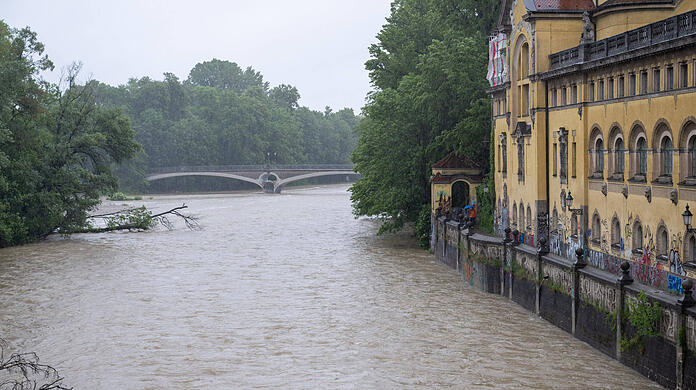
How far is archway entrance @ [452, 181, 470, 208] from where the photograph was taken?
44.9 m

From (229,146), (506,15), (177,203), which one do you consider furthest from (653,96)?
(229,146)

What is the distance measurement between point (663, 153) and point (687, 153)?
152cm

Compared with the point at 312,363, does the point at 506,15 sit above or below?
above

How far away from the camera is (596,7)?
105ft

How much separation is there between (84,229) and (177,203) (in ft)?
108

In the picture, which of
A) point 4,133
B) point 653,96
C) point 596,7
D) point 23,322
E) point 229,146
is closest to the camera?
point 653,96

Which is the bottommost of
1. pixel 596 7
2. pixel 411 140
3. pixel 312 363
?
pixel 312 363

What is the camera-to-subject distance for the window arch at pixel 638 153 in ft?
81.1

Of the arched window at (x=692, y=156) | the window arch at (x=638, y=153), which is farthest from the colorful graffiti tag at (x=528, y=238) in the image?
the arched window at (x=692, y=156)

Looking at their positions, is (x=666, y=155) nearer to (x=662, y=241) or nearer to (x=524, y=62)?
(x=662, y=241)

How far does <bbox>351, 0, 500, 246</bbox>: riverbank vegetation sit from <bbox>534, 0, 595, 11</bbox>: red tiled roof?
9615 mm

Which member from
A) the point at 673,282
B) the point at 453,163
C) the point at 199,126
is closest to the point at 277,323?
the point at 673,282

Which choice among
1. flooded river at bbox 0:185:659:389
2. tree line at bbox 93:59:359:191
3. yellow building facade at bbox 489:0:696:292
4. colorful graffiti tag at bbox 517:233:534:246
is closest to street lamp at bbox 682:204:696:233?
yellow building facade at bbox 489:0:696:292

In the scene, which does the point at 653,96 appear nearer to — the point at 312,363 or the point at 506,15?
the point at 312,363
